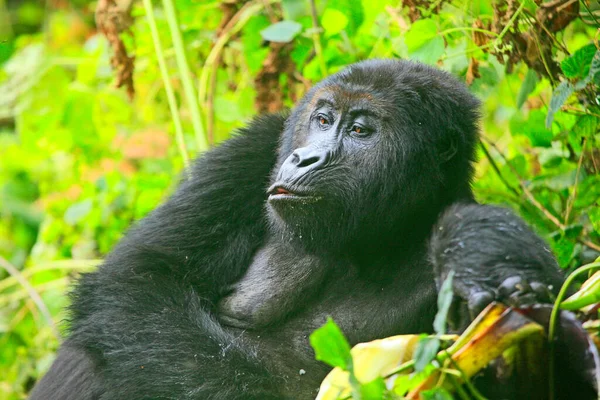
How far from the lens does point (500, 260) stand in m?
2.29

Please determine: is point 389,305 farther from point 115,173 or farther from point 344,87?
point 115,173

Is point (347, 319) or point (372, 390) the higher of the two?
point (372, 390)

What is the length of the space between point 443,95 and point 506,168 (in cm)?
113

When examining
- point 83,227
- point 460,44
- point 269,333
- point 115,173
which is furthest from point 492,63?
point 83,227

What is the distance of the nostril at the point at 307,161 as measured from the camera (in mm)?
2934

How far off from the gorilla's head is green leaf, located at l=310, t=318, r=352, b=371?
3.80 ft

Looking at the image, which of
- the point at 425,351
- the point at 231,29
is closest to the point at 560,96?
Result: the point at 425,351

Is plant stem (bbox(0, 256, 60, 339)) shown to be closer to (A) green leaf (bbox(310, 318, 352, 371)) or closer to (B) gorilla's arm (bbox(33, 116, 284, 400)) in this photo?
(B) gorilla's arm (bbox(33, 116, 284, 400))

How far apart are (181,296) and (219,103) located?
205cm

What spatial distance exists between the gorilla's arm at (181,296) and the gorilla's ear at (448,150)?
739mm

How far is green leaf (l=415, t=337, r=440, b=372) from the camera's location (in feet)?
5.90

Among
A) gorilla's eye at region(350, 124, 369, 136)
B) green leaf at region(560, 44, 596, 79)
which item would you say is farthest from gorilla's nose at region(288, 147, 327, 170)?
green leaf at region(560, 44, 596, 79)

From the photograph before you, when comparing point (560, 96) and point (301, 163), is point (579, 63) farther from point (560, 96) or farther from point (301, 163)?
point (301, 163)

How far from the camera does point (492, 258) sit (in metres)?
2.29
